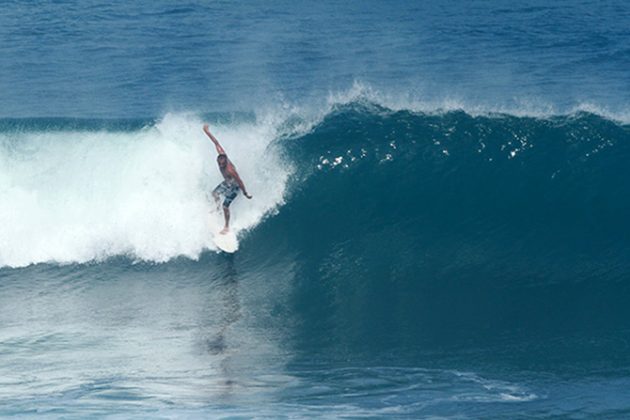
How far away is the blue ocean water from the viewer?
12625 mm

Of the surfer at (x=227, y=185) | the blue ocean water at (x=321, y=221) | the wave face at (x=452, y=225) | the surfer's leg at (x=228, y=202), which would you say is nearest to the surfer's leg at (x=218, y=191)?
the surfer at (x=227, y=185)

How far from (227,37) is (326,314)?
499 inches

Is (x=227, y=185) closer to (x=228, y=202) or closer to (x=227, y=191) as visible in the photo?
(x=227, y=191)

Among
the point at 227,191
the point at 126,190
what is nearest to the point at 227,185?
the point at 227,191

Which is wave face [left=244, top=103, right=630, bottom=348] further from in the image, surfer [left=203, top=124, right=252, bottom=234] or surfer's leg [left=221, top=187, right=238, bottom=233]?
surfer [left=203, top=124, right=252, bottom=234]

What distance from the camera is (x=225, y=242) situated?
17.0 m

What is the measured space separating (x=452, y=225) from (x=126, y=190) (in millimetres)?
5334

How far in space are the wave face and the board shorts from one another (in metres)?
0.79

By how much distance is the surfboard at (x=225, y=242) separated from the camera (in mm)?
16953

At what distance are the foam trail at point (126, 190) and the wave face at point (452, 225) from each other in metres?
0.70

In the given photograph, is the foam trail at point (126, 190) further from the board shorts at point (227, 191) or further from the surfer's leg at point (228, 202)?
the board shorts at point (227, 191)

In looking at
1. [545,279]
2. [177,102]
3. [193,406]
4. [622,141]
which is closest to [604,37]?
[622,141]

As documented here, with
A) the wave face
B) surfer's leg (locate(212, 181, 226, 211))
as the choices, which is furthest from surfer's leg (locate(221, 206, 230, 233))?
the wave face

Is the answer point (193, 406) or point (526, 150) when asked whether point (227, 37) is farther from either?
point (193, 406)
